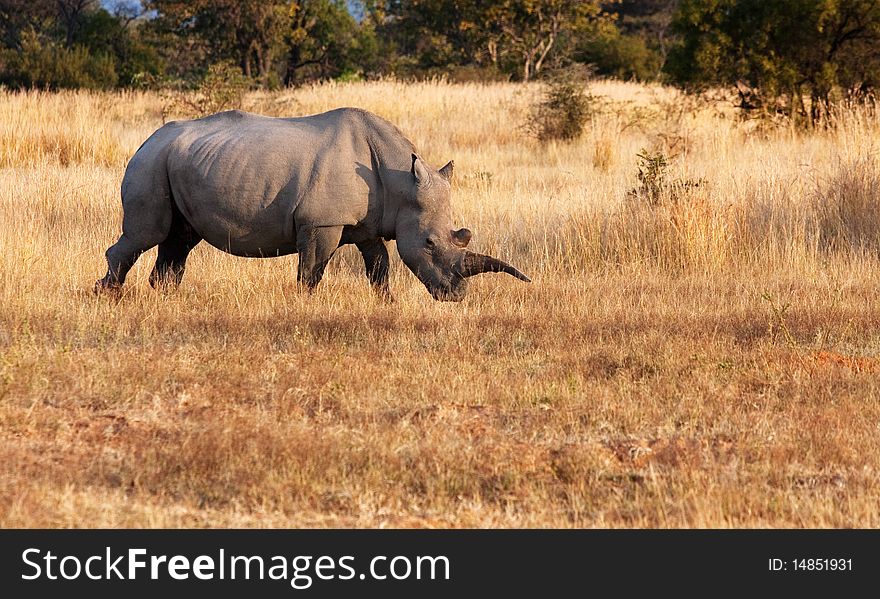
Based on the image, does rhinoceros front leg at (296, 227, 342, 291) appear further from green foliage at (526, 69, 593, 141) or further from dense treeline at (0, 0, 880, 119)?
dense treeline at (0, 0, 880, 119)

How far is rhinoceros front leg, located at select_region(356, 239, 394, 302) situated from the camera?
8.71m

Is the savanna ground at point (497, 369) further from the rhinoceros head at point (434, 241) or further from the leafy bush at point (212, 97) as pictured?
the leafy bush at point (212, 97)

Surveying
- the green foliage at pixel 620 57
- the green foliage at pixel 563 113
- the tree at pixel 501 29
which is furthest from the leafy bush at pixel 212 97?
the green foliage at pixel 620 57

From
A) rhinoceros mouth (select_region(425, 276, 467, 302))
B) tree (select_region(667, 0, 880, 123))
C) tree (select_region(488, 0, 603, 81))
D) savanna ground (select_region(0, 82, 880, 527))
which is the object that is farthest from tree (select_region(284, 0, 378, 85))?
rhinoceros mouth (select_region(425, 276, 467, 302))

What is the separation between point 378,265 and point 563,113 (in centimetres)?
979

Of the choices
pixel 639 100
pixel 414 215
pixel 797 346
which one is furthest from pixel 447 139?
pixel 797 346

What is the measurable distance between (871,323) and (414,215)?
319 centimetres

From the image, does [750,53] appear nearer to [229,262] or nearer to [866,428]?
[229,262]

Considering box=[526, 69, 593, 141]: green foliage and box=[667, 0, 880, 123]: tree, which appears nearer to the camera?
box=[667, 0, 880, 123]: tree

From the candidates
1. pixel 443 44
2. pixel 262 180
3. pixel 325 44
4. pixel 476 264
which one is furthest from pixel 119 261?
pixel 443 44

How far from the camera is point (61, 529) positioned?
429 centimetres

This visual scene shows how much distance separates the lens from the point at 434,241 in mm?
8234

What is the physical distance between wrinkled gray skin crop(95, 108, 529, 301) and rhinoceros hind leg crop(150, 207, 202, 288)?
296 millimetres

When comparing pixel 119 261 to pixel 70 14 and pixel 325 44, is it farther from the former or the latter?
pixel 70 14
